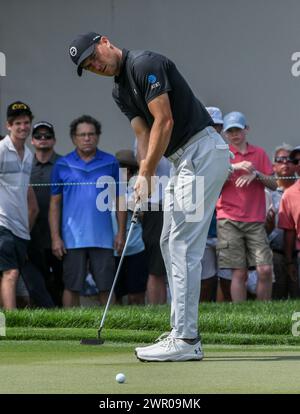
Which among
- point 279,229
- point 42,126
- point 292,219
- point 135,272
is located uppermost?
point 42,126

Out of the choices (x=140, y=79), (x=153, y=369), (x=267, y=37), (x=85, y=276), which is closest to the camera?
(x=153, y=369)

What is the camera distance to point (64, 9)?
13.8 m

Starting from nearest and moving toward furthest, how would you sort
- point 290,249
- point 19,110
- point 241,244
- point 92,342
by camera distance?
1. point 92,342
2. point 19,110
3. point 241,244
4. point 290,249

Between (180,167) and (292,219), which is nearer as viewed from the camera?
(180,167)

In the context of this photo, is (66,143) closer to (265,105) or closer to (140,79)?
(265,105)

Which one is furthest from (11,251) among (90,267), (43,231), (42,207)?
(42,207)

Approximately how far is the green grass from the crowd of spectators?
1649 millimetres

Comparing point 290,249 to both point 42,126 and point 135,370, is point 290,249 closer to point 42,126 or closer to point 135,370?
point 42,126

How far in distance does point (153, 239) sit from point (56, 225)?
96 centimetres

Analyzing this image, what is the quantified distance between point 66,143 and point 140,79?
A: 6.56 meters

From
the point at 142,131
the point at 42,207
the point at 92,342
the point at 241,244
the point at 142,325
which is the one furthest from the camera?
the point at 42,207

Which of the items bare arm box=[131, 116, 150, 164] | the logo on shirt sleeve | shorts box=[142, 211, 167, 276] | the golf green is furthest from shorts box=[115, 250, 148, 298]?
the logo on shirt sleeve

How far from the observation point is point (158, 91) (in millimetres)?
7387
